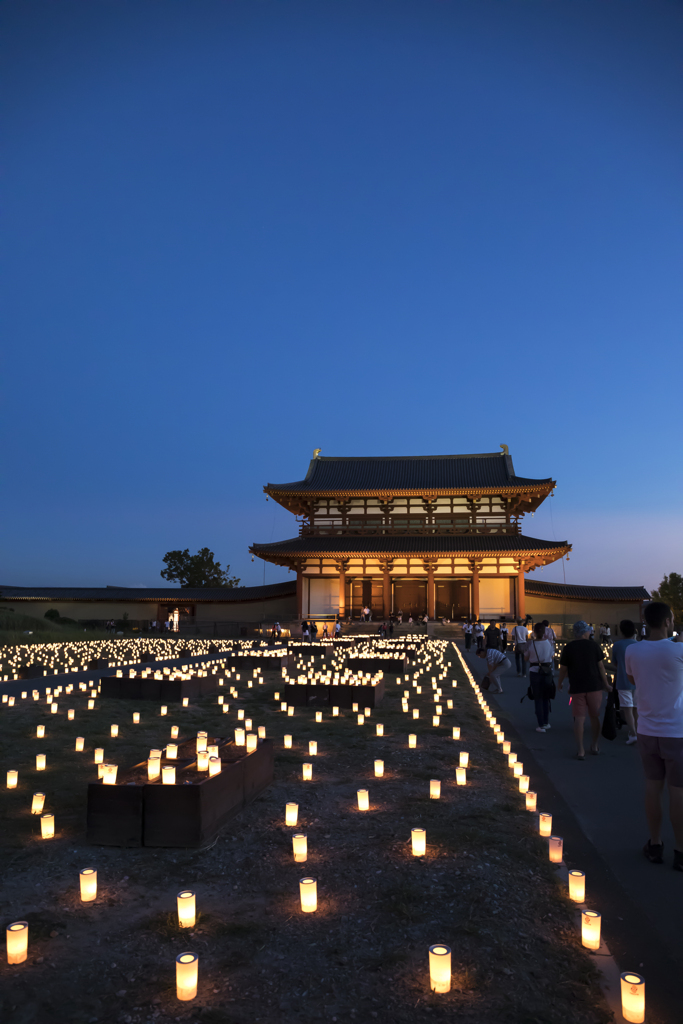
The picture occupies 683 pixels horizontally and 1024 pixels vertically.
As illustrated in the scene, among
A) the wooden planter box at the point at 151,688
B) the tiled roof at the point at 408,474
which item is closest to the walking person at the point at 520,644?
the wooden planter box at the point at 151,688

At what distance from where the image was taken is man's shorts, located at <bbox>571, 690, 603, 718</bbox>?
22.6 ft

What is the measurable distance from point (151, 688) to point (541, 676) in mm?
6708

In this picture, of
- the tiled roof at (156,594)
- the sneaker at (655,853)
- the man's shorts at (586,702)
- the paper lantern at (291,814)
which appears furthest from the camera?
the tiled roof at (156,594)

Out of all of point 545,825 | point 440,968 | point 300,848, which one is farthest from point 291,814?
point 440,968

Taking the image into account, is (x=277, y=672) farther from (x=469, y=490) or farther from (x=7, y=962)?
(x=469, y=490)

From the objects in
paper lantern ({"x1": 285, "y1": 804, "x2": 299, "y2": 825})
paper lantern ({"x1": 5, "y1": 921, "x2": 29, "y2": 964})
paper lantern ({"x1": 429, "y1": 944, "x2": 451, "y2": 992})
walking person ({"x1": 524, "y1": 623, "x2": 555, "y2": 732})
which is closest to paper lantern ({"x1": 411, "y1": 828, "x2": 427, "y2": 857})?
paper lantern ({"x1": 285, "y1": 804, "x2": 299, "y2": 825})

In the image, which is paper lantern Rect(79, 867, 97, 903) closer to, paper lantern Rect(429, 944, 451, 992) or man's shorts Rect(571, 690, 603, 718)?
paper lantern Rect(429, 944, 451, 992)

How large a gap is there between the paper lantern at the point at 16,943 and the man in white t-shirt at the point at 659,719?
3.81m

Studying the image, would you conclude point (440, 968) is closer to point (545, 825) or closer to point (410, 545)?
point (545, 825)

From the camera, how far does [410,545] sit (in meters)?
33.4

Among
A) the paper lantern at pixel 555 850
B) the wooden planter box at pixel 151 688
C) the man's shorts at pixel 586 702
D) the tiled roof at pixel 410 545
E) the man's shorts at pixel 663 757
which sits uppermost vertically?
the tiled roof at pixel 410 545

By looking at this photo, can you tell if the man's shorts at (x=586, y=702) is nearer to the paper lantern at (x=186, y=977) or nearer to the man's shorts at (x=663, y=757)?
the man's shorts at (x=663, y=757)

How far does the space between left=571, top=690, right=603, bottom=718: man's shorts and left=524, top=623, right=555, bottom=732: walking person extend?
→ 1073mm

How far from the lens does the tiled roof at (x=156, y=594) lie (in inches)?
1467
